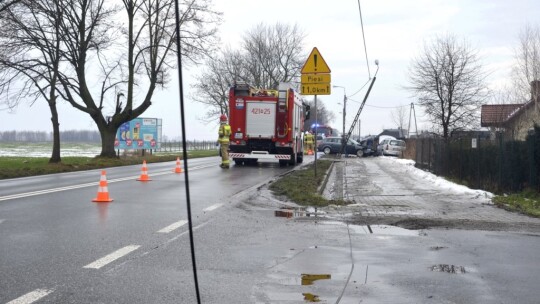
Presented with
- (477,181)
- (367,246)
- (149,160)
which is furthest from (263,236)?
(149,160)

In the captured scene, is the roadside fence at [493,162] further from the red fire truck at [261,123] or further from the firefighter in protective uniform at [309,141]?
the firefighter in protective uniform at [309,141]

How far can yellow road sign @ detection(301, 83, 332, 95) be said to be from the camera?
15523mm

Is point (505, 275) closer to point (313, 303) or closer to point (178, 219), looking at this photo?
point (313, 303)

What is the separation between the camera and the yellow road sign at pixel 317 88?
15.5 metres

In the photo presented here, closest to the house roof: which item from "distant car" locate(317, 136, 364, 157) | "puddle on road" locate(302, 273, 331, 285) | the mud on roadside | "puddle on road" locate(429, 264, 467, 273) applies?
"distant car" locate(317, 136, 364, 157)

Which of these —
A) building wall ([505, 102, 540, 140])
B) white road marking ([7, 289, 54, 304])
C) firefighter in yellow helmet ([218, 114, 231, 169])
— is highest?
building wall ([505, 102, 540, 140])

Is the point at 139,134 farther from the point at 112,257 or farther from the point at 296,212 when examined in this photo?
the point at 112,257

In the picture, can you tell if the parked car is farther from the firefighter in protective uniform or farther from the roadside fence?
the roadside fence

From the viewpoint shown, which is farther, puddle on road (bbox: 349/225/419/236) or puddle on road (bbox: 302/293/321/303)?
puddle on road (bbox: 349/225/419/236)

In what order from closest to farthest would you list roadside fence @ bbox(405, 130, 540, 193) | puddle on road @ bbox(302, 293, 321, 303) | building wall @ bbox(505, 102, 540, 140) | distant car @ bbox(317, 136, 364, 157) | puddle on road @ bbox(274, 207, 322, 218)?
puddle on road @ bbox(302, 293, 321, 303) → puddle on road @ bbox(274, 207, 322, 218) → roadside fence @ bbox(405, 130, 540, 193) → building wall @ bbox(505, 102, 540, 140) → distant car @ bbox(317, 136, 364, 157)

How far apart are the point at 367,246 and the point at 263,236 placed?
1457 millimetres

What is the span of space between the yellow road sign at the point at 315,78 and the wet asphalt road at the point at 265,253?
500 centimetres

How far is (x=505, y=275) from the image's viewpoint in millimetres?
5645

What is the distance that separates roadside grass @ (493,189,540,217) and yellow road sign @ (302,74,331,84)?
5.60 meters
